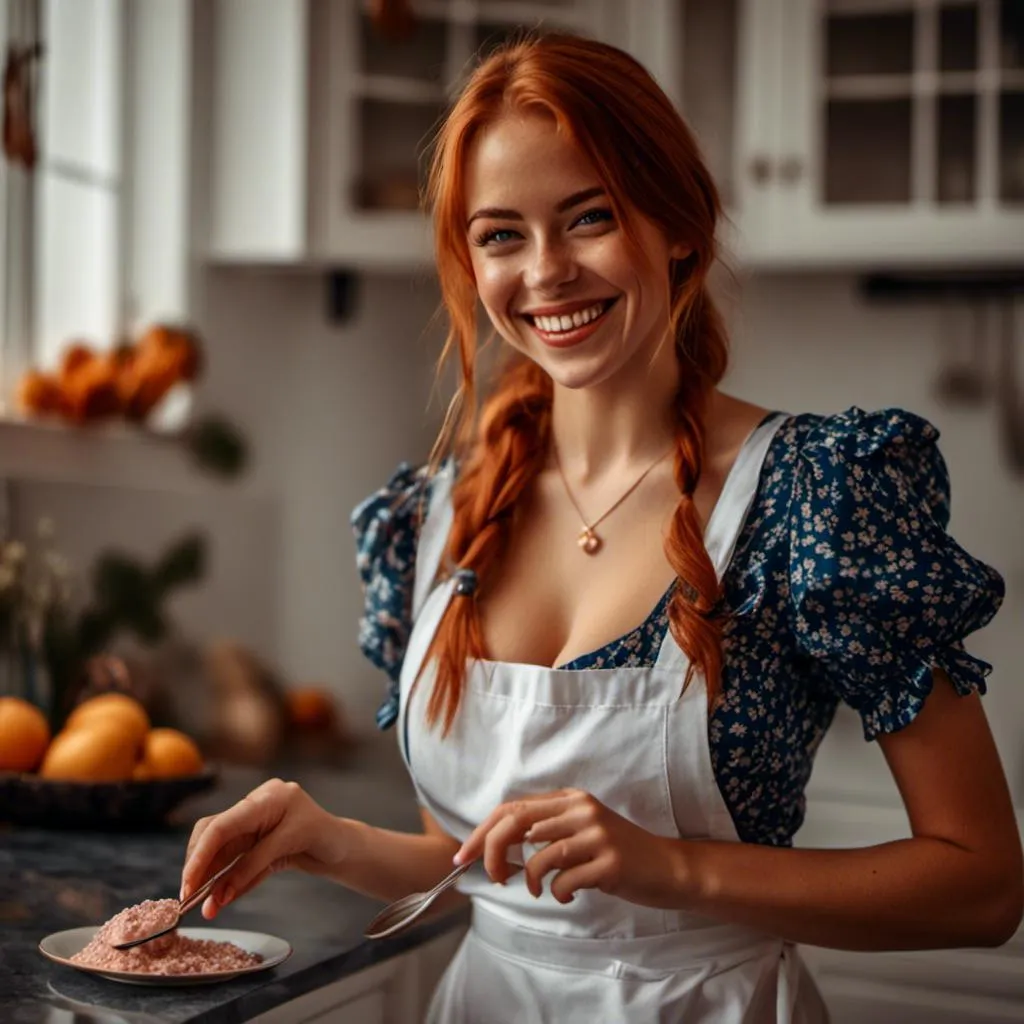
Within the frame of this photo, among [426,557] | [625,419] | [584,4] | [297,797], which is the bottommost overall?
[297,797]

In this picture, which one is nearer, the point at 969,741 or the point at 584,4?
the point at 969,741

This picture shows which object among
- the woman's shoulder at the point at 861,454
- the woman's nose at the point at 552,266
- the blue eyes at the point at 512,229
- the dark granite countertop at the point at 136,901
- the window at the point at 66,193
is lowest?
the dark granite countertop at the point at 136,901

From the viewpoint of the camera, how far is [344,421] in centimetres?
303

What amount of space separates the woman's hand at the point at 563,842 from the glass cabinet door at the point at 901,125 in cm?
178

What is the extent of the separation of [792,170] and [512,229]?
1545mm

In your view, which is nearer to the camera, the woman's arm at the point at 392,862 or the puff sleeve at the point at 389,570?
the woman's arm at the point at 392,862

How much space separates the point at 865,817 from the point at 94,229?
1600 mm

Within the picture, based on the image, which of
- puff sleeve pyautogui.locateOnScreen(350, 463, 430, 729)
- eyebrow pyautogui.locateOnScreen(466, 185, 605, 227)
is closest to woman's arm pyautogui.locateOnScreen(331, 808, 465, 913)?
puff sleeve pyautogui.locateOnScreen(350, 463, 430, 729)

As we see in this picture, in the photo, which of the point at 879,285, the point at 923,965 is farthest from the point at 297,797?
the point at 879,285

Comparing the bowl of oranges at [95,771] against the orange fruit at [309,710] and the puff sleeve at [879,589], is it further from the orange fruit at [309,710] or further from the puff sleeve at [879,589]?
the orange fruit at [309,710]

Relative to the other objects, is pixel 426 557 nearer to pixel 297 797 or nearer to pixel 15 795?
pixel 297 797

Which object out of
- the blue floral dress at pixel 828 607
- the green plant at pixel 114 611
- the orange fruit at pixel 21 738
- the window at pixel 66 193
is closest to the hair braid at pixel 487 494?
the blue floral dress at pixel 828 607

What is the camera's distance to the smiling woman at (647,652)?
3.31 ft

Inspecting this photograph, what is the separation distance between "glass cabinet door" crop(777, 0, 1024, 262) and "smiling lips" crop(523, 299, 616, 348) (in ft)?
5.03
